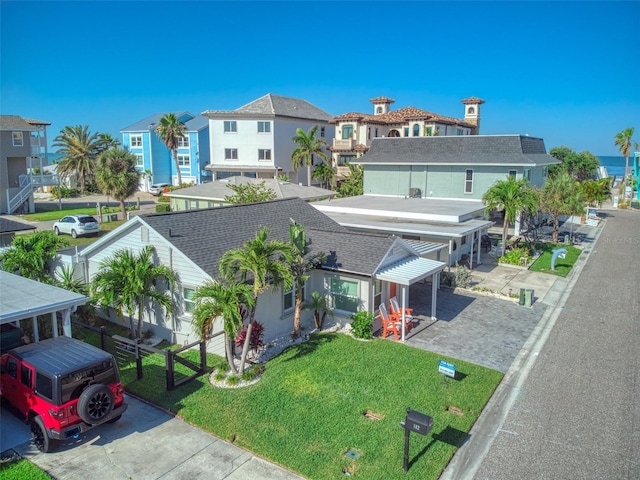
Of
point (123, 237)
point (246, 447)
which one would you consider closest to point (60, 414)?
point (246, 447)

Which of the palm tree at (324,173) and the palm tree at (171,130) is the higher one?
the palm tree at (171,130)

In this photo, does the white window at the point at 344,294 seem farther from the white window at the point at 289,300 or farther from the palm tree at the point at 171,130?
the palm tree at the point at 171,130

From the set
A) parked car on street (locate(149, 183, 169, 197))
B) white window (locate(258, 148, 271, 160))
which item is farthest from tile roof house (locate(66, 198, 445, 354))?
parked car on street (locate(149, 183, 169, 197))

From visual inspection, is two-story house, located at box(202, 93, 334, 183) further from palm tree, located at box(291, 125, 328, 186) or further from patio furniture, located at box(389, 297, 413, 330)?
patio furniture, located at box(389, 297, 413, 330)

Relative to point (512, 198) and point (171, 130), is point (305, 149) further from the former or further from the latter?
point (512, 198)

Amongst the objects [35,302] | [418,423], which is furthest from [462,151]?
[35,302]

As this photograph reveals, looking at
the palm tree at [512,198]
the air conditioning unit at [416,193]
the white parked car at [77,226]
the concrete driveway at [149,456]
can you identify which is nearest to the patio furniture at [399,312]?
the concrete driveway at [149,456]
